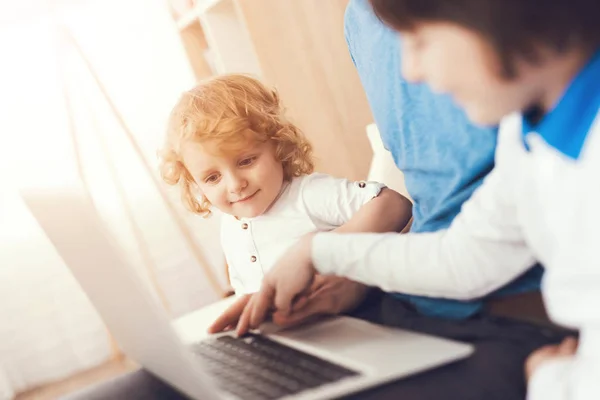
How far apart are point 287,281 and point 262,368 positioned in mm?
96

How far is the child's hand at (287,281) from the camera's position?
0.64 meters

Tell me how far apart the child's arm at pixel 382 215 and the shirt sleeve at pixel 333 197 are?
0.04 metres

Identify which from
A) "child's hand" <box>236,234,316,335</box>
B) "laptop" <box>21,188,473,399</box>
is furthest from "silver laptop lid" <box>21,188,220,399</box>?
"child's hand" <box>236,234,316,335</box>

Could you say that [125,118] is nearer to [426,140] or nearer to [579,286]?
[426,140]

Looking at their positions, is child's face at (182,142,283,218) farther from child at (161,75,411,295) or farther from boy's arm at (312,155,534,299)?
boy's arm at (312,155,534,299)

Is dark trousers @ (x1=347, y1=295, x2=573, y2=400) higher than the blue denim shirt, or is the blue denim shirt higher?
the blue denim shirt

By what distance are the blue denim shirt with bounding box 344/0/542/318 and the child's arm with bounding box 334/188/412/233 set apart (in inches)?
2.5

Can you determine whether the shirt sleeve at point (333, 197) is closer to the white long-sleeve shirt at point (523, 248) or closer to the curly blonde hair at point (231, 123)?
the curly blonde hair at point (231, 123)

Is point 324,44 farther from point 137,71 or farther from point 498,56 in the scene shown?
point 498,56

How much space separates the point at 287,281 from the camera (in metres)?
0.64

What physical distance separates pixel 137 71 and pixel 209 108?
1077mm

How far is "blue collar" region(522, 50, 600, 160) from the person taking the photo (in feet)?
1.29

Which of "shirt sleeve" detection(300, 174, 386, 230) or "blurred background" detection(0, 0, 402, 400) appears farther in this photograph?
"blurred background" detection(0, 0, 402, 400)

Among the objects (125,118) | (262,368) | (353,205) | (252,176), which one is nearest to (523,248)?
(262,368)
